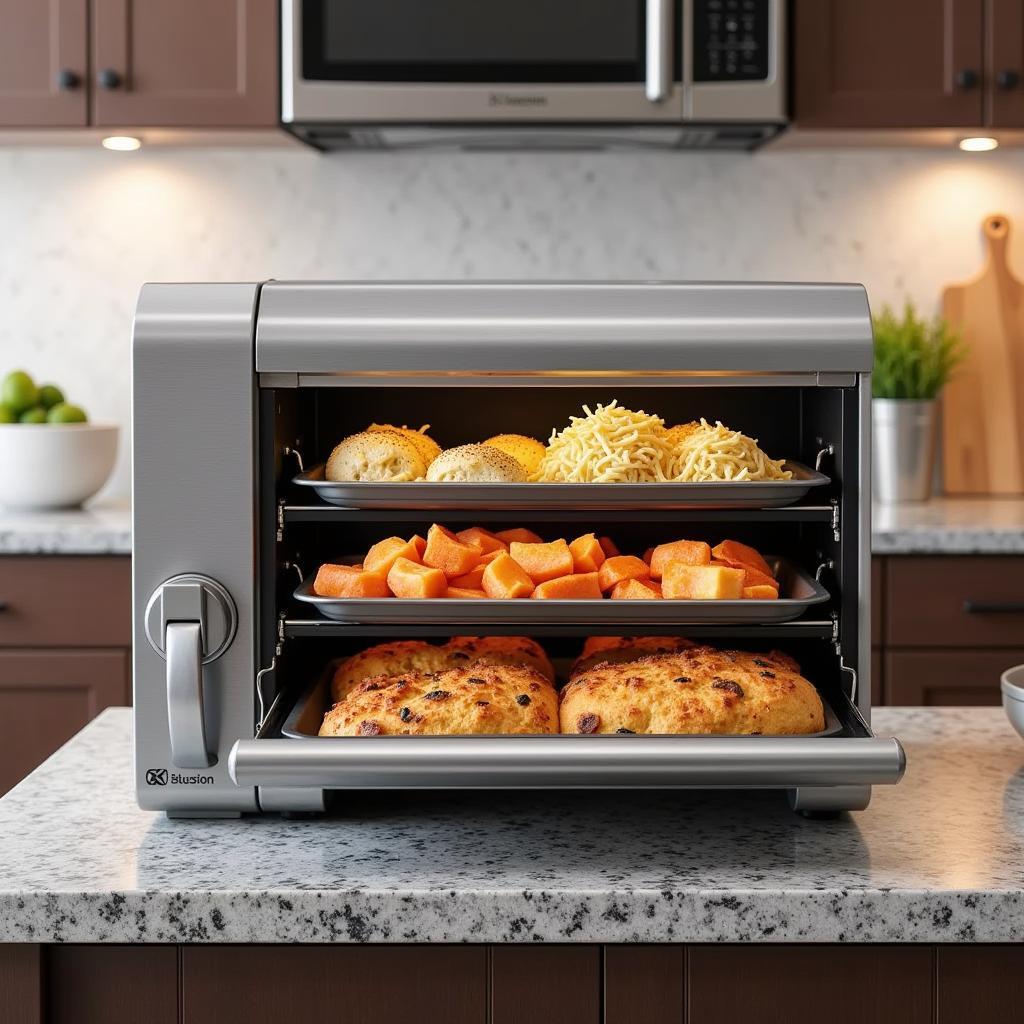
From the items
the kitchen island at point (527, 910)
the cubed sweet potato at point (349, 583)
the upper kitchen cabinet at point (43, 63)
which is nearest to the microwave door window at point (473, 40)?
the upper kitchen cabinet at point (43, 63)

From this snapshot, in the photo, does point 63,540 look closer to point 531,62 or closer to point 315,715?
point 531,62

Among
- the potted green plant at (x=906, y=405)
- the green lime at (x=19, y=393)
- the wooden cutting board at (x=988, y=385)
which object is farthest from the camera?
the wooden cutting board at (x=988, y=385)

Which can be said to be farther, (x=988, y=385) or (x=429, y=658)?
(x=988, y=385)

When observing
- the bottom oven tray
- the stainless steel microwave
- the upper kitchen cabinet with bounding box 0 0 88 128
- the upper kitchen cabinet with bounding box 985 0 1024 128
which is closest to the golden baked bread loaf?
the bottom oven tray

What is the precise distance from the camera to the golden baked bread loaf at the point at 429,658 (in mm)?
1319

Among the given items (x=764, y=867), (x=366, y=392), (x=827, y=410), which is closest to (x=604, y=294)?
(x=827, y=410)

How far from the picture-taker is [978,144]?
134 inches

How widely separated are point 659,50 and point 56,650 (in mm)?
1839

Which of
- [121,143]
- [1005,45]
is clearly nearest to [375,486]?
[1005,45]

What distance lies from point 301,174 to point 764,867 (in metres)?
2.79

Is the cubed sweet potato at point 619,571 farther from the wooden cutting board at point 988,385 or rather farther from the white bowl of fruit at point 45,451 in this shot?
the wooden cutting board at point 988,385

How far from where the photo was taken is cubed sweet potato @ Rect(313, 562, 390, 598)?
48.2 inches
